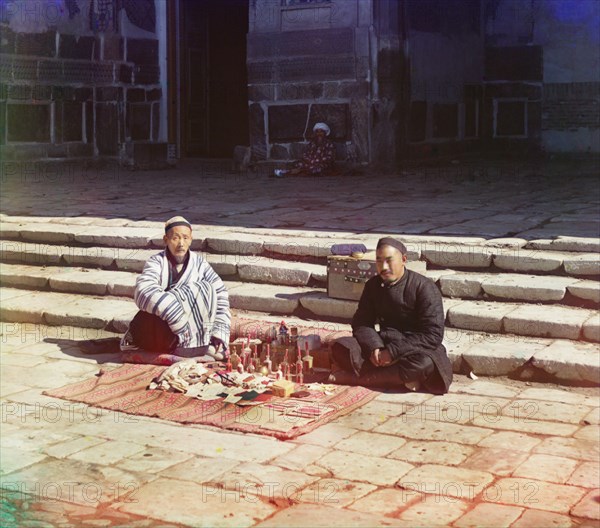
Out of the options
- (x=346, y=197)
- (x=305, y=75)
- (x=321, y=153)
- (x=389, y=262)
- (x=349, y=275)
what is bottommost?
(x=349, y=275)

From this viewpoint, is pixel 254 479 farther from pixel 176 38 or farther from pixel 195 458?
pixel 176 38

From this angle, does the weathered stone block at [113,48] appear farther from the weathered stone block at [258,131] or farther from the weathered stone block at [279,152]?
the weathered stone block at [279,152]

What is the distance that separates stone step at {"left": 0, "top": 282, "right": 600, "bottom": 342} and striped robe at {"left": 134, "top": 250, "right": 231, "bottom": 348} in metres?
0.79

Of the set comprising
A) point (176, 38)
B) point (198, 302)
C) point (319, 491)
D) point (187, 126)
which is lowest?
point (319, 491)

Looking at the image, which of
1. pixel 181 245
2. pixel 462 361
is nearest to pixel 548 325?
pixel 462 361

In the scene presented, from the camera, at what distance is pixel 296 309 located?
24.8 feet

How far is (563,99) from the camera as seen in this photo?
16781 millimetres

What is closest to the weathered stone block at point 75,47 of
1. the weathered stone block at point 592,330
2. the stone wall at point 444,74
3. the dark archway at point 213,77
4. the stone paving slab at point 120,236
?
the dark archway at point 213,77

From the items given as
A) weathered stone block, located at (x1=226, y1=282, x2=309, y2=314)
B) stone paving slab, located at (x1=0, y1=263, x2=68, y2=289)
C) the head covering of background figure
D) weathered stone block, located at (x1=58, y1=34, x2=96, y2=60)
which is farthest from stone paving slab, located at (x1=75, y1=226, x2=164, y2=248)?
weathered stone block, located at (x1=58, y1=34, x2=96, y2=60)

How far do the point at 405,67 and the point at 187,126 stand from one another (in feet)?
12.7

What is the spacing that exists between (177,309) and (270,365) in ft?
2.33

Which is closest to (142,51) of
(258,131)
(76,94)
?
(76,94)

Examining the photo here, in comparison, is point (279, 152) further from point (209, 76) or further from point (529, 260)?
point (529, 260)

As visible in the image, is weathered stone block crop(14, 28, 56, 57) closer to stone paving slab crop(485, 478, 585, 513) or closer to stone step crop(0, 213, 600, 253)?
stone step crop(0, 213, 600, 253)
